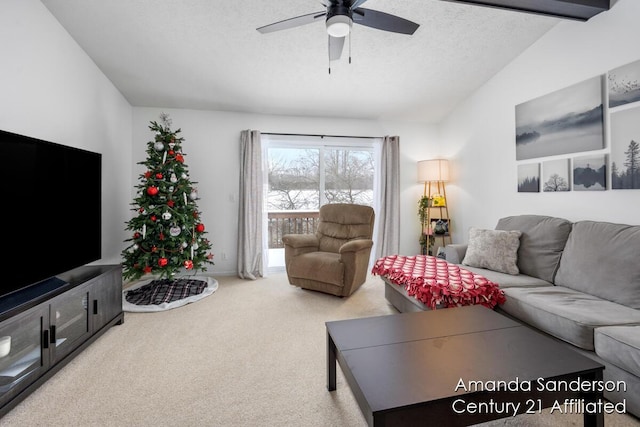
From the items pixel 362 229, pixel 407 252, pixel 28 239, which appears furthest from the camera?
pixel 407 252

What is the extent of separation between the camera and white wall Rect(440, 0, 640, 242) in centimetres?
242

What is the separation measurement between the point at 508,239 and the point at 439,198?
173 centimetres

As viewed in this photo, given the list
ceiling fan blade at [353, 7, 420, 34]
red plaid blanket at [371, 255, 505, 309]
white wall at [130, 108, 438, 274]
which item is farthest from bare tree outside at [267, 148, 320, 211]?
ceiling fan blade at [353, 7, 420, 34]

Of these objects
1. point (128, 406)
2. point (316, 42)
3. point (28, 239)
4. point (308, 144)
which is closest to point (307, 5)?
point (316, 42)

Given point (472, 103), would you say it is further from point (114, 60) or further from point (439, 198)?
point (114, 60)

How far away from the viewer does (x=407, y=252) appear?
4.79 m

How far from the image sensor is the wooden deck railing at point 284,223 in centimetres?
461

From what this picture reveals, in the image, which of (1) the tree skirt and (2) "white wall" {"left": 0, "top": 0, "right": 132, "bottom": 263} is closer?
(2) "white wall" {"left": 0, "top": 0, "right": 132, "bottom": 263}

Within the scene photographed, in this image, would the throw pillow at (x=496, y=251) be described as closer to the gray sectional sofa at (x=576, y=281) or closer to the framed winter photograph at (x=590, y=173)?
the gray sectional sofa at (x=576, y=281)

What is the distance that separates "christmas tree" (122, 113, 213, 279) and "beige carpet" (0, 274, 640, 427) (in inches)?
Result: 23.8

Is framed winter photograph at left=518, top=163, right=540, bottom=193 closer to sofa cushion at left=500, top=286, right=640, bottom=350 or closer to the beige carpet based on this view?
sofa cushion at left=500, top=286, right=640, bottom=350

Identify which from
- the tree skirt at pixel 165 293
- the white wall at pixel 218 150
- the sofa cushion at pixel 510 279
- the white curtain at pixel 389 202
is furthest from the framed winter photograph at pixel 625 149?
the tree skirt at pixel 165 293

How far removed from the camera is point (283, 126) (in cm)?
443

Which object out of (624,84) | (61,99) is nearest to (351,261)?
(624,84)
